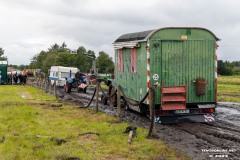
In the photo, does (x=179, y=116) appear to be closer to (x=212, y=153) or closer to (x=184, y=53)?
(x=184, y=53)

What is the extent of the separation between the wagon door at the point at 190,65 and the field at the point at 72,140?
2.59m

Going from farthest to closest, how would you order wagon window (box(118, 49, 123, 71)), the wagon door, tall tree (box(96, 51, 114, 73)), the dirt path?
tall tree (box(96, 51, 114, 73)) → wagon window (box(118, 49, 123, 71)) → the wagon door → the dirt path

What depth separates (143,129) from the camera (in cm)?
1055

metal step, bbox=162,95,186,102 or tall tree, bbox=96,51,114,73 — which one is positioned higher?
tall tree, bbox=96,51,114,73

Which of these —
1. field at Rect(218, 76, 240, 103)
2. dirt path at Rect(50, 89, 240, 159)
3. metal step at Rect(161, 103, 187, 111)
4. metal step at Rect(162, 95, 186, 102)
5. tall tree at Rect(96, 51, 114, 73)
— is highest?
tall tree at Rect(96, 51, 114, 73)

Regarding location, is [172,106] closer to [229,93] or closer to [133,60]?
[133,60]

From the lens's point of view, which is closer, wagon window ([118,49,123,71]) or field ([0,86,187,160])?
field ([0,86,187,160])

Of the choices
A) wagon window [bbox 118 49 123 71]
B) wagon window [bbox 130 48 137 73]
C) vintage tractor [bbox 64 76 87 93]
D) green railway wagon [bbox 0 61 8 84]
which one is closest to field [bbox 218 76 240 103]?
wagon window [bbox 118 49 123 71]

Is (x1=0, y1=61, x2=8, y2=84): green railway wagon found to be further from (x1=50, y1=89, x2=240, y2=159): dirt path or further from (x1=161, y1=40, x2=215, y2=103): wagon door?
(x1=161, y1=40, x2=215, y2=103): wagon door

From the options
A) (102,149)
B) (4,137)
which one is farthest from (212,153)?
(4,137)

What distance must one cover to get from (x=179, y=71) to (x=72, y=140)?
493cm

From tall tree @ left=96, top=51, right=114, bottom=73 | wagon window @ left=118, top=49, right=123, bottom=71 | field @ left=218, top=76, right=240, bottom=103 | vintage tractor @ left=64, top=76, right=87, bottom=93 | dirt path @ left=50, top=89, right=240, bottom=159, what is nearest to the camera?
dirt path @ left=50, top=89, right=240, bottom=159

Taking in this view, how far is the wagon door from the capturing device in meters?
11.9

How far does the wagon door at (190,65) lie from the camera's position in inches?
468
